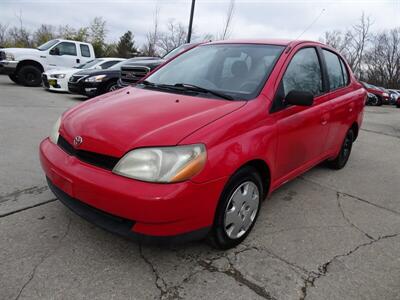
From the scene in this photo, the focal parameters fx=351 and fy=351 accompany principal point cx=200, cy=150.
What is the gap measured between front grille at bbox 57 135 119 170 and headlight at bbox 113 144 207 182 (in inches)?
2.6

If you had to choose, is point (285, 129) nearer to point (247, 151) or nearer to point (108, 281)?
point (247, 151)

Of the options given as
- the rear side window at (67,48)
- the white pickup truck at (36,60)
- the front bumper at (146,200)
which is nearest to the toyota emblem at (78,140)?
the front bumper at (146,200)

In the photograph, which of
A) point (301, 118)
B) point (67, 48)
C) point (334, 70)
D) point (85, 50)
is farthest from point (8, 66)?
point (301, 118)

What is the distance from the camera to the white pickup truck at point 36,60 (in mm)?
12320

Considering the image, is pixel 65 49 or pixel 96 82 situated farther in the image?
pixel 65 49

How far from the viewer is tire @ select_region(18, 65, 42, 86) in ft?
41.7

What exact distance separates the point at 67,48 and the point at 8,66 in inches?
93.9

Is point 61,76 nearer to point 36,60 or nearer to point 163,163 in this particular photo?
point 36,60

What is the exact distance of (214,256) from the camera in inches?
101

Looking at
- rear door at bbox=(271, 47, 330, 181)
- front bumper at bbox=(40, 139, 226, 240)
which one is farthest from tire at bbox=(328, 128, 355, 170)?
front bumper at bbox=(40, 139, 226, 240)

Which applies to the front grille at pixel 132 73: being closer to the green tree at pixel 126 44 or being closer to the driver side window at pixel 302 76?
the driver side window at pixel 302 76

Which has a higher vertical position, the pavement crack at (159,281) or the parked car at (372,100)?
the pavement crack at (159,281)

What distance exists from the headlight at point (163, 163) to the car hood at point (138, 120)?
0.18ft

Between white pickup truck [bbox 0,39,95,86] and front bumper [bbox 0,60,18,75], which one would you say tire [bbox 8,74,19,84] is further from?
front bumper [bbox 0,60,18,75]
